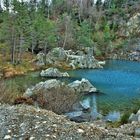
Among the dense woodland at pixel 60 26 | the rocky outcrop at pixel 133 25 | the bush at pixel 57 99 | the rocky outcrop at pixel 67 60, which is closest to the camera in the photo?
the bush at pixel 57 99

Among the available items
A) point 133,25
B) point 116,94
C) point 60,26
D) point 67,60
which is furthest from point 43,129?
point 133,25

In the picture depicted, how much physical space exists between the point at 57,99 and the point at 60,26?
8829 centimetres

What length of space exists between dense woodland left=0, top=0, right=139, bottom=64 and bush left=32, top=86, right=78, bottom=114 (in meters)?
46.5

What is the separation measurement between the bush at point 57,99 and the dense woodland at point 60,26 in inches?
1831

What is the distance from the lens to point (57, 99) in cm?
2556

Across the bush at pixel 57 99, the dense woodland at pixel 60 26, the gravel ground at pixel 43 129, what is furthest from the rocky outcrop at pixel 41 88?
the dense woodland at pixel 60 26

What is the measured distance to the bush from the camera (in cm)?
2506

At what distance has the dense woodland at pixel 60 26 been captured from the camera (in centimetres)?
7898

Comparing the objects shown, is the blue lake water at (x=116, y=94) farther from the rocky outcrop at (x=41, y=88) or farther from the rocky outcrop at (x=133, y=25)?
the rocky outcrop at (x=133, y=25)

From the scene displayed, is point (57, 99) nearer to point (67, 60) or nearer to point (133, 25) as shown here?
point (67, 60)

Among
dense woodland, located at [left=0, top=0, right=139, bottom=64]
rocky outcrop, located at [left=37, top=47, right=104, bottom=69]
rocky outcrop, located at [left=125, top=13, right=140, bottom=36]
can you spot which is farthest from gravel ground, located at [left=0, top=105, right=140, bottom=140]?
rocky outcrop, located at [left=125, top=13, right=140, bottom=36]

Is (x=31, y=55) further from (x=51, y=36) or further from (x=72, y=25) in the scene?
(x=72, y=25)

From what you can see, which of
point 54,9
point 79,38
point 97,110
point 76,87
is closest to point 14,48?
point 79,38

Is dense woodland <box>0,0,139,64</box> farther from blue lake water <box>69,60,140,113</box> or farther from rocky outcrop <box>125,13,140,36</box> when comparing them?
blue lake water <box>69,60,140,113</box>
